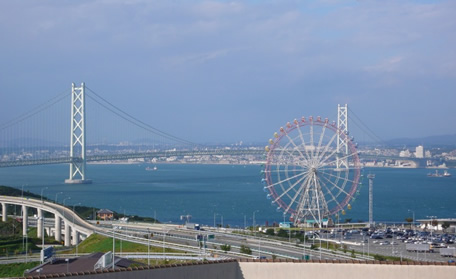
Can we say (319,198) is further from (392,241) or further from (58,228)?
(58,228)

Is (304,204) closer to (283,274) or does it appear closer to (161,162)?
(283,274)

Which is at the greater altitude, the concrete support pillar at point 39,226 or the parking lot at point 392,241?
the concrete support pillar at point 39,226

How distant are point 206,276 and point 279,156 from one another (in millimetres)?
15629

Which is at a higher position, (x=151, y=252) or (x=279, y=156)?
(x=279, y=156)

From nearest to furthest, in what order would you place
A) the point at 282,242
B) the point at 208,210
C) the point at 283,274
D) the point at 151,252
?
the point at 283,274
the point at 151,252
the point at 282,242
the point at 208,210

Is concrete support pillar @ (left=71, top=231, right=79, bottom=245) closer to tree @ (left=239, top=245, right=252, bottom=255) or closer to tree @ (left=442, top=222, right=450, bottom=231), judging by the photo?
tree @ (left=239, top=245, right=252, bottom=255)

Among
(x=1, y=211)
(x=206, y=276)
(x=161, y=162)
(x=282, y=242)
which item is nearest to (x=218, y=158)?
(x=161, y=162)

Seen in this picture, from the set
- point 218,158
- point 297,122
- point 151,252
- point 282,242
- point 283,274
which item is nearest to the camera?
point 283,274

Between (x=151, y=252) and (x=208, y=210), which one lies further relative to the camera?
(x=208, y=210)

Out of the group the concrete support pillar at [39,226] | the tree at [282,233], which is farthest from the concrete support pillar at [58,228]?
the tree at [282,233]

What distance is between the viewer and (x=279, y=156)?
22656 millimetres

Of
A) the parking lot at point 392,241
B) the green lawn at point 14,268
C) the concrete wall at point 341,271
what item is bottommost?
the parking lot at point 392,241

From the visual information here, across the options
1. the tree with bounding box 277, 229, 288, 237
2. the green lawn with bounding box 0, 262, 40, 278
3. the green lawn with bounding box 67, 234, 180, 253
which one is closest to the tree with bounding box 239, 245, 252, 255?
the green lawn with bounding box 67, 234, 180, 253

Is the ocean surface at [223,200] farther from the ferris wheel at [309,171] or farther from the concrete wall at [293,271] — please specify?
the concrete wall at [293,271]
